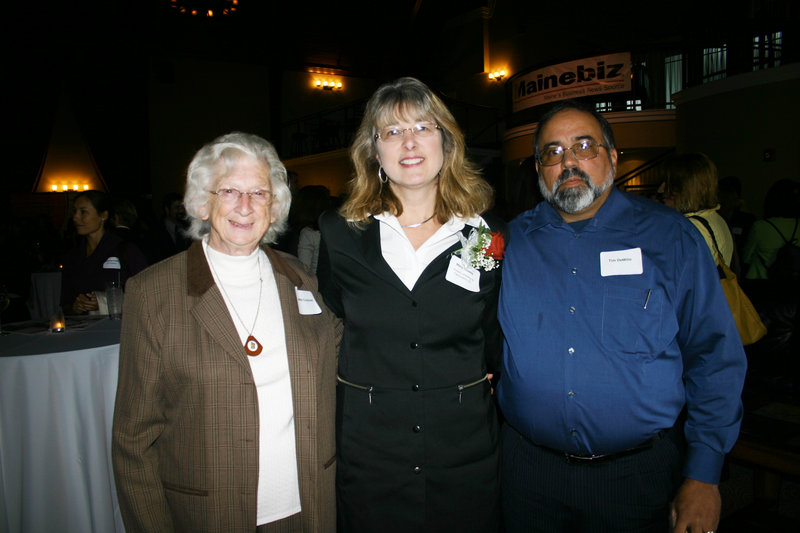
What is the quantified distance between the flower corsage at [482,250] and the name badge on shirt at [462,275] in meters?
0.02

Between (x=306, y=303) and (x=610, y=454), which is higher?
(x=306, y=303)

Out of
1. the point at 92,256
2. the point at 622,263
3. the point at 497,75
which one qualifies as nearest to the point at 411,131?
the point at 622,263

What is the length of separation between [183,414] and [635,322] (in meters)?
1.55

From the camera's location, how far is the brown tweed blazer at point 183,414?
1585mm

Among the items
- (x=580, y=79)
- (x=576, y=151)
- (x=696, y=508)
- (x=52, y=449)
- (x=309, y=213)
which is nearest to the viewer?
(x=696, y=508)

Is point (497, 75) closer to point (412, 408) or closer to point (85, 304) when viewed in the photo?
point (85, 304)

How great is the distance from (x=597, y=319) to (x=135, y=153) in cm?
1410

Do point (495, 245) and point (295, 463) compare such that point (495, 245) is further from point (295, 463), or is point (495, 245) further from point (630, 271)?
point (295, 463)

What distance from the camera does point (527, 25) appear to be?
17578mm

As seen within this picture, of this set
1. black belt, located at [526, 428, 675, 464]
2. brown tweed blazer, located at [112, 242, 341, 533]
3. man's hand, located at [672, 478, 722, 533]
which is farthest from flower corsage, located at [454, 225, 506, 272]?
man's hand, located at [672, 478, 722, 533]

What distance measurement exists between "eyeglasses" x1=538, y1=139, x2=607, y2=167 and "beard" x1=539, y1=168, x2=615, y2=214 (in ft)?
0.21

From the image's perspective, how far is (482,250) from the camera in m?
1.79

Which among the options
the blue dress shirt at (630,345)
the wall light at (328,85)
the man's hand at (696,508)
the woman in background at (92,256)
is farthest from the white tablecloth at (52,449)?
the wall light at (328,85)

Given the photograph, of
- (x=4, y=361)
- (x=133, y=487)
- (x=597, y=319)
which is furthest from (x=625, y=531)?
(x=4, y=361)
